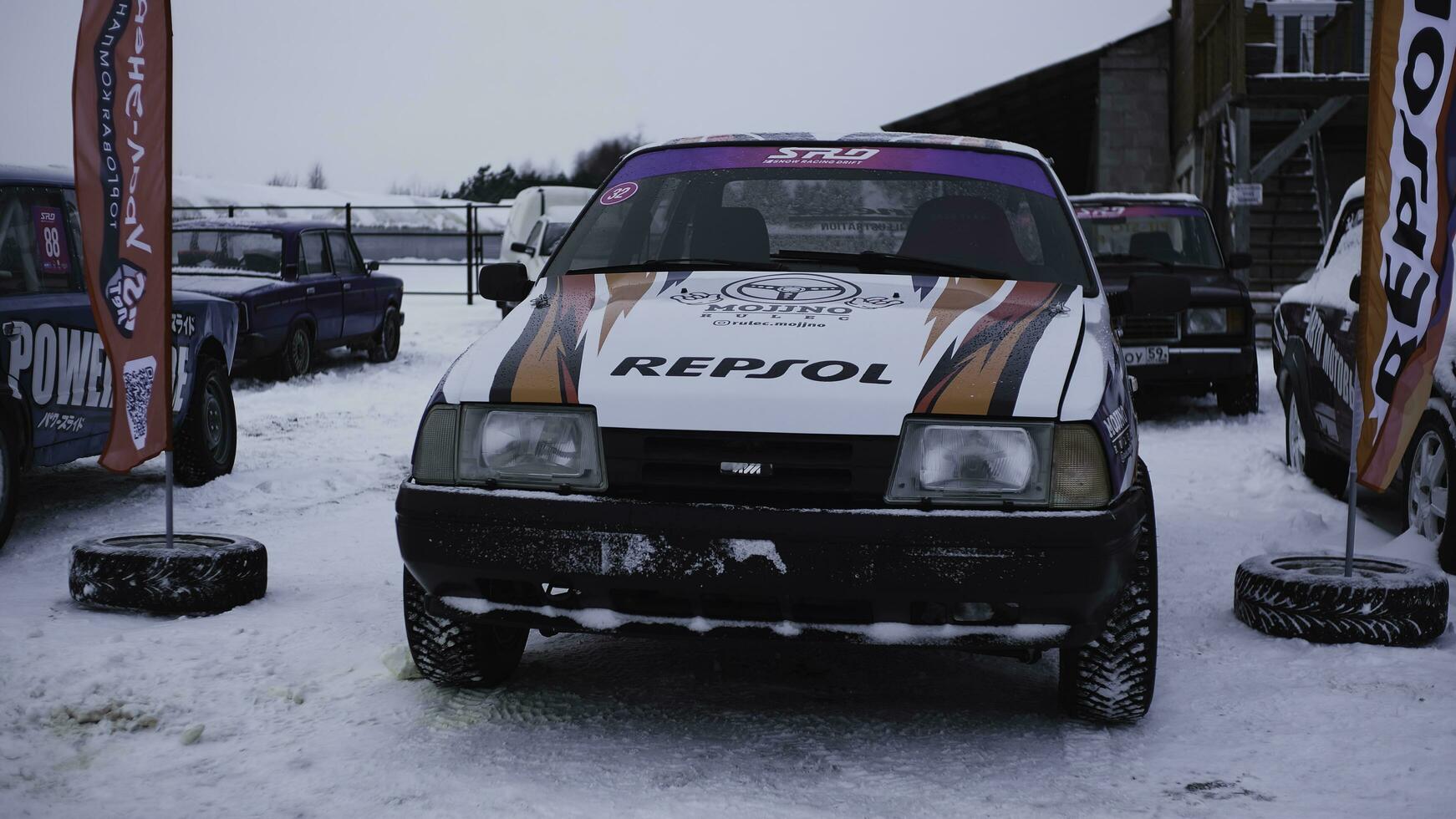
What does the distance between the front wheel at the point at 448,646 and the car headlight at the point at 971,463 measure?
1155 millimetres

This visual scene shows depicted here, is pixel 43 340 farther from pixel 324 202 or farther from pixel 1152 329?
pixel 324 202

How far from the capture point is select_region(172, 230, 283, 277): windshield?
39.8ft

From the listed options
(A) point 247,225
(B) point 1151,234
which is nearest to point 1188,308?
(B) point 1151,234

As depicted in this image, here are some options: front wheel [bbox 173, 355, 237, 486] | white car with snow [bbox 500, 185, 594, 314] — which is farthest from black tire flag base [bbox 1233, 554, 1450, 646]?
white car with snow [bbox 500, 185, 594, 314]

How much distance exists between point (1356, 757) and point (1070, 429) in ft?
3.44

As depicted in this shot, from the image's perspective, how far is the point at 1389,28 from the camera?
4.41 meters

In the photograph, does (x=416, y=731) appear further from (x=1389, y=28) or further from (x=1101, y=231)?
(x=1101, y=231)

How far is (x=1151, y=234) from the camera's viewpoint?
1120cm

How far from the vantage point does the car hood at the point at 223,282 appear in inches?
447

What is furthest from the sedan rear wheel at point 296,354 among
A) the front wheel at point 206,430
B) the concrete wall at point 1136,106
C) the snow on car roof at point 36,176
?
the concrete wall at point 1136,106

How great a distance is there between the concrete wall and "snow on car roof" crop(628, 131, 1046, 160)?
19.6 metres

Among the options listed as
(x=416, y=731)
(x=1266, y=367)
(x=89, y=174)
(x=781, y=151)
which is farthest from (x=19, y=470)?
(x=1266, y=367)

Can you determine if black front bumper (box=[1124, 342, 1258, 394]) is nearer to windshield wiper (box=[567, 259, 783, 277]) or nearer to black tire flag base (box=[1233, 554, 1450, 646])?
black tire flag base (box=[1233, 554, 1450, 646])

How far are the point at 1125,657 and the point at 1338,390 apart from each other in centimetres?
339
